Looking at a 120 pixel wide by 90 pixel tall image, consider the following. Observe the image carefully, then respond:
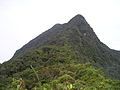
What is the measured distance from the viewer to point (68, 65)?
65.2 m

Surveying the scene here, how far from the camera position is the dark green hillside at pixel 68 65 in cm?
5166

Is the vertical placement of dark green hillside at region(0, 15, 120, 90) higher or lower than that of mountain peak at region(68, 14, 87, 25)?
lower

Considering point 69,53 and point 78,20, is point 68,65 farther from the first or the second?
point 78,20

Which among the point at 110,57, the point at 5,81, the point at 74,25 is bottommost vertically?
the point at 110,57

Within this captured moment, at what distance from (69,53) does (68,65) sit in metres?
13.3

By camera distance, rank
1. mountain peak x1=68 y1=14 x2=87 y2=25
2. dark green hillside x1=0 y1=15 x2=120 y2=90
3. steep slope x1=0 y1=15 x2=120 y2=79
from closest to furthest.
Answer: dark green hillside x1=0 y1=15 x2=120 y2=90 < steep slope x1=0 y1=15 x2=120 y2=79 < mountain peak x1=68 y1=14 x2=87 y2=25

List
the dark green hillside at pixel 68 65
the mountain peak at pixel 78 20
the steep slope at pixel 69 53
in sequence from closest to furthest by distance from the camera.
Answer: the dark green hillside at pixel 68 65 < the steep slope at pixel 69 53 < the mountain peak at pixel 78 20

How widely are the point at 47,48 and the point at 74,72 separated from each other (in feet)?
76.0

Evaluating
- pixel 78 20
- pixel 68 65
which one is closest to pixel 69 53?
pixel 68 65

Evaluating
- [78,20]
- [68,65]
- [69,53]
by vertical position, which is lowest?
[68,65]

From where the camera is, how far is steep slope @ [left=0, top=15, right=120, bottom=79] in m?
74.2

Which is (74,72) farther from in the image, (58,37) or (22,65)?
(58,37)

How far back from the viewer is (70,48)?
276 feet

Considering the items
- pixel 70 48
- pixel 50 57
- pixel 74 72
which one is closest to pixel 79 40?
pixel 70 48
